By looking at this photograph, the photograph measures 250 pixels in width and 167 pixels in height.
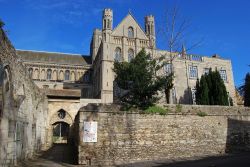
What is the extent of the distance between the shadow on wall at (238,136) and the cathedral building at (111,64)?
590 inches

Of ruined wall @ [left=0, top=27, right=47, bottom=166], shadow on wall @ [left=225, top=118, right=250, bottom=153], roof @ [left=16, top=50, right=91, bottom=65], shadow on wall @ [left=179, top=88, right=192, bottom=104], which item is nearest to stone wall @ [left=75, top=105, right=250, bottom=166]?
shadow on wall @ [left=225, top=118, right=250, bottom=153]

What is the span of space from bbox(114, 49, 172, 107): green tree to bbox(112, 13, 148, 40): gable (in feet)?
91.3

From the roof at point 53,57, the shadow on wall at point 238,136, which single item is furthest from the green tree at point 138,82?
the roof at point 53,57

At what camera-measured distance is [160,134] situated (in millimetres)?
15367

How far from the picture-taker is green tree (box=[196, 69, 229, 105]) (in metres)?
28.8

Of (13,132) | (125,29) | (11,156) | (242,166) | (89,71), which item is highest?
(125,29)

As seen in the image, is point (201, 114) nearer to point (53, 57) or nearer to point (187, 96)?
point (187, 96)

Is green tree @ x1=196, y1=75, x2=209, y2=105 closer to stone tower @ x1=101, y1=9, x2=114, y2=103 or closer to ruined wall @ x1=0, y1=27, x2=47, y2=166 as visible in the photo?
stone tower @ x1=101, y1=9, x2=114, y2=103

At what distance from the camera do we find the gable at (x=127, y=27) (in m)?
44.3

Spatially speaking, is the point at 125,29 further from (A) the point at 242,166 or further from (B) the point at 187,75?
(A) the point at 242,166

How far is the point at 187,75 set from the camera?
129ft

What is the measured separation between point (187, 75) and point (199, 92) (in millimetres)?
7968

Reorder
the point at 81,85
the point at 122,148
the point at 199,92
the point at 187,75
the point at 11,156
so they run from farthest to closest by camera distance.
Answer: the point at 81,85, the point at 187,75, the point at 199,92, the point at 122,148, the point at 11,156

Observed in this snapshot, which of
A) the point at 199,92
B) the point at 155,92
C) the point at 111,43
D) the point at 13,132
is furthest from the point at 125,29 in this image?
the point at 13,132
